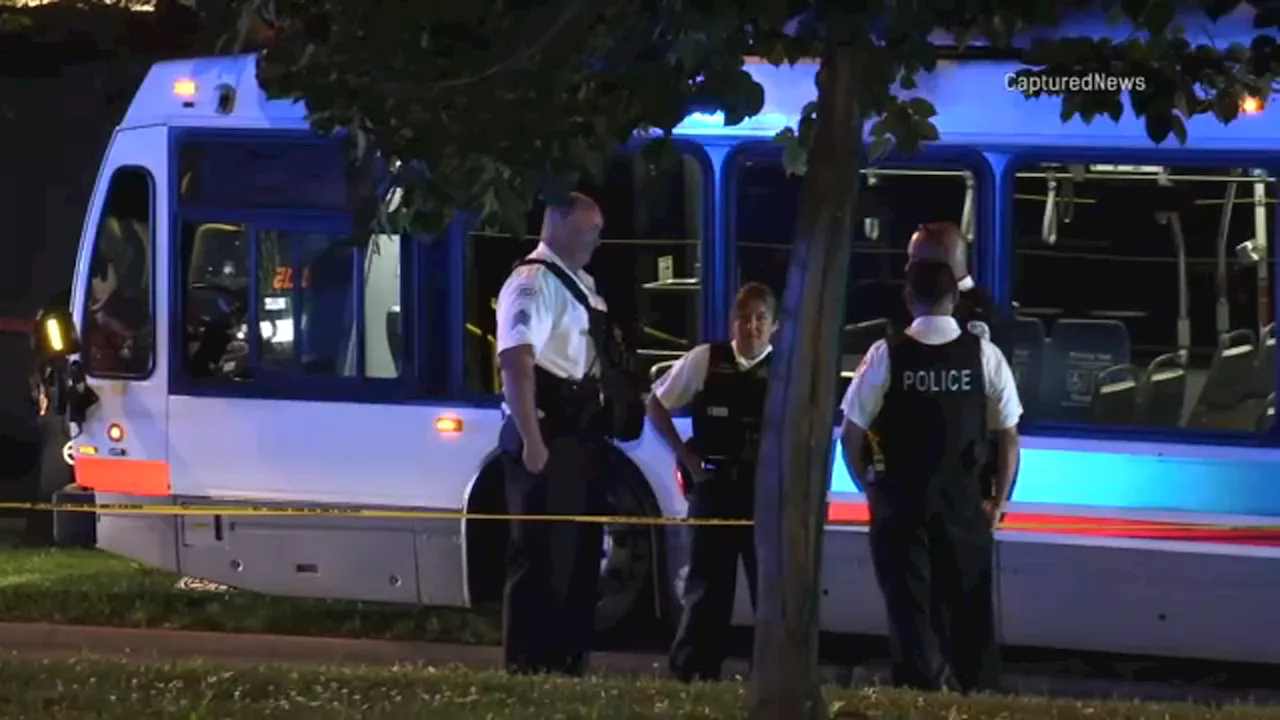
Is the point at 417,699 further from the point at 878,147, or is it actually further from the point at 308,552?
the point at 308,552

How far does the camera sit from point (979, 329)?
23.5 feet

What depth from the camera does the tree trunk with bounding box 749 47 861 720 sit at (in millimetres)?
4691

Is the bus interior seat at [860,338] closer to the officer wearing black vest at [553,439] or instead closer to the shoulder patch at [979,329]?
the shoulder patch at [979,329]

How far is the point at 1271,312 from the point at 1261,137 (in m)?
0.71

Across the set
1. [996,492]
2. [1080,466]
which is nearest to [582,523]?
[996,492]

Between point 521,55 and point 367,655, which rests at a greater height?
point 521,55

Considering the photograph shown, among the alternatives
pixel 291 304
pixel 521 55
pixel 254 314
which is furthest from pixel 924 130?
pixel 254 314

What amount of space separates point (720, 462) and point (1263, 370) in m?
2.33

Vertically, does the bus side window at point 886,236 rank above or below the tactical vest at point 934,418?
above

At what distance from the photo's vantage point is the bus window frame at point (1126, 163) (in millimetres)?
7934

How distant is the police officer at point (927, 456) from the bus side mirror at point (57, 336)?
4445 millimetres

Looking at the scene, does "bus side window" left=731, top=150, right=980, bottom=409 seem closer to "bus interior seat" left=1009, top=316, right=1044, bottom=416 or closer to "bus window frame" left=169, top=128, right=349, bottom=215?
"bus interior seat" left=1009, top=316, right=1044, bottom=416

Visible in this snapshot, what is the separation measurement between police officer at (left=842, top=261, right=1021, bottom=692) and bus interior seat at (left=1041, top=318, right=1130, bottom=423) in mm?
1352

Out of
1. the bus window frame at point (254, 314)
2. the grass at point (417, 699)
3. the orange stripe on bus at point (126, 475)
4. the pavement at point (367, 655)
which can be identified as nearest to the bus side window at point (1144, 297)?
the pavement at point (367, 655)
